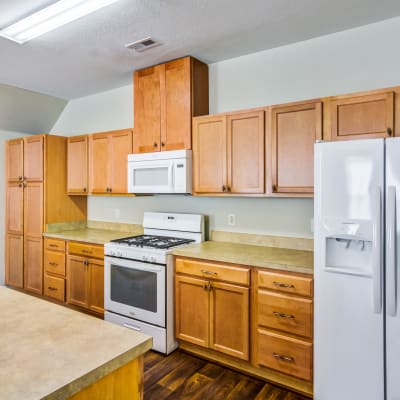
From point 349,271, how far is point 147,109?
7.72ft

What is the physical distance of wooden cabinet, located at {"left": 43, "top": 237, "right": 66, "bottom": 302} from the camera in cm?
372

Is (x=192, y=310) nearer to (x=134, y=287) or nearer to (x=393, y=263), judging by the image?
(x=134, y=287)

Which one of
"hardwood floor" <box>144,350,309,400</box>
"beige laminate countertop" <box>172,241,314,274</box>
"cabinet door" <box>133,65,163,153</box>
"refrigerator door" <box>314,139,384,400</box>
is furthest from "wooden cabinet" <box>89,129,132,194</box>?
"refrigerator door" <box>314,139,384,400</box>

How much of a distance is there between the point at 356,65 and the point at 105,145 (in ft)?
8.57

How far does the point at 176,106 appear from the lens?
3.07 meters

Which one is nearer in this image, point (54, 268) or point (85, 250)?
point (85, 250)

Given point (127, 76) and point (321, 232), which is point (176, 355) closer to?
point (321, 232)

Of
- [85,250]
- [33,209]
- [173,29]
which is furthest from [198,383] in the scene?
[33,209]

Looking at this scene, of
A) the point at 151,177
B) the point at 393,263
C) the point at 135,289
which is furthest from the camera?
the point at 151,177

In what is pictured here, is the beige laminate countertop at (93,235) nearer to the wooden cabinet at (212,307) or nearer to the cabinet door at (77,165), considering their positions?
the cabinet door at (77,165)

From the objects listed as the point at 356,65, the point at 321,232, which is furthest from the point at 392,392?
the point at 356,65

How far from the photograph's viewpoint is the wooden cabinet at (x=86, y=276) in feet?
10.9

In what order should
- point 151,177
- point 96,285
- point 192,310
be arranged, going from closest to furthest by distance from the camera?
1. point 192,310
2. point 151,177
3. point 96,285

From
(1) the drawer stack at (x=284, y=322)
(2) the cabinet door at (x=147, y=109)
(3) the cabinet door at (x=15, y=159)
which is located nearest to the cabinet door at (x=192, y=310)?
(1) the drawer stack at (x=284, y=322)
